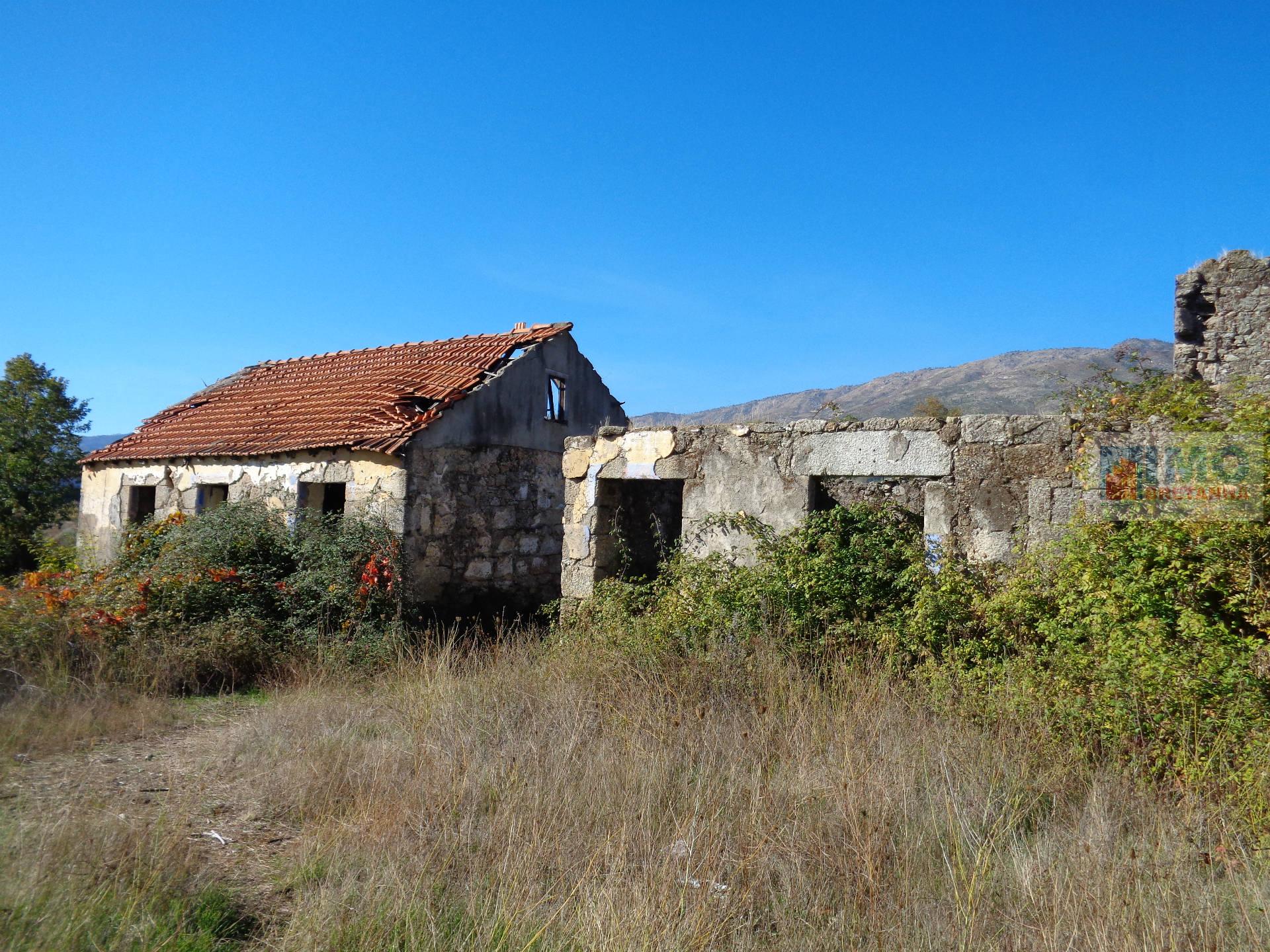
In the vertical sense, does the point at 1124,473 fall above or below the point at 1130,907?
above

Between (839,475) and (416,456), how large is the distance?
5.29 metres

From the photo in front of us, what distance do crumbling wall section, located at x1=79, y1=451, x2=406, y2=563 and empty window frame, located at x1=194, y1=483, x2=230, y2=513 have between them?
4cm

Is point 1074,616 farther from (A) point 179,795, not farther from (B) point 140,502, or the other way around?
(B) point 140,502

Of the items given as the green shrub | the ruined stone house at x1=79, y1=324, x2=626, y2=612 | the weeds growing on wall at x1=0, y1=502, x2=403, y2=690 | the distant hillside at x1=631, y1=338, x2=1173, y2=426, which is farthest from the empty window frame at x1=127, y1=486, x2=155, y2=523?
the distant hillside at x1=631, y1=338, x2=1173, y2=426

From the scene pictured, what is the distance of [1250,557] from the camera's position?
4133 millimetres

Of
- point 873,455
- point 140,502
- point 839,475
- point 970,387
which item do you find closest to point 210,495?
point 140,502

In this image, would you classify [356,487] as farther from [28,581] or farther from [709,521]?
[709,521]

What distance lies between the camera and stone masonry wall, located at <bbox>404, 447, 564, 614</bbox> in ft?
32.9

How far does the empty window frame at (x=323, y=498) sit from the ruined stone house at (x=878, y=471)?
3.79 metres

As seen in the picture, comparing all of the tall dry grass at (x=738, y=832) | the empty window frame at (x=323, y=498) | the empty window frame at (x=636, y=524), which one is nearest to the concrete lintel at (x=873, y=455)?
the empty window frame at (x=636, y=524)

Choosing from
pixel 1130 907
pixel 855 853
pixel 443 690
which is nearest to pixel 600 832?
pixel 855 853

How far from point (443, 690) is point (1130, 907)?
409 centimetres

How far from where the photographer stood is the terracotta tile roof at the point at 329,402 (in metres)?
10.5

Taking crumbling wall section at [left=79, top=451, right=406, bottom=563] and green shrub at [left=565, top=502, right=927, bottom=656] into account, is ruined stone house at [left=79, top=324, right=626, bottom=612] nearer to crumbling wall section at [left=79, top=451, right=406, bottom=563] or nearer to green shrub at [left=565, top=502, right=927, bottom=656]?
crumbling wall section at [left=79, top=451, right=406, bottom=563]
